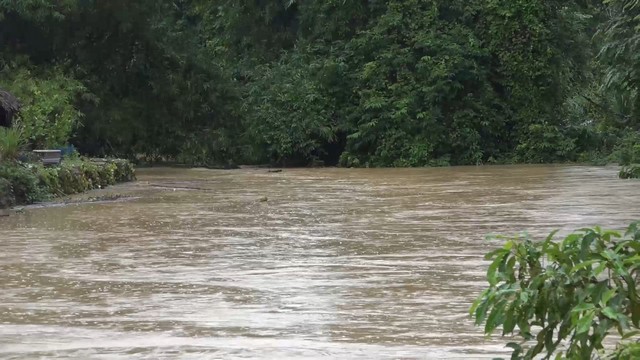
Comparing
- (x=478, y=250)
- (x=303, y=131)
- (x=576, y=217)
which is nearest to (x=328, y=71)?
(x=303, y=131)

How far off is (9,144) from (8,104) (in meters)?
1.32

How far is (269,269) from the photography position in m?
9.55

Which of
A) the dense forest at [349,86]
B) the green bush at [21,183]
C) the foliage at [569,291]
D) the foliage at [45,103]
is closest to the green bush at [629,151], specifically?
the dense forest at [349,86]

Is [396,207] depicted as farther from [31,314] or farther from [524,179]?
[31,314]

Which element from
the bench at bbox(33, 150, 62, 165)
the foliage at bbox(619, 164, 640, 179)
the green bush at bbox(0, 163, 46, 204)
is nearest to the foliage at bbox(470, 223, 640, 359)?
the green bush at bbox(0, 163, 46, 204)

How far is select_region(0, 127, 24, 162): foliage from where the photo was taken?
688 inches

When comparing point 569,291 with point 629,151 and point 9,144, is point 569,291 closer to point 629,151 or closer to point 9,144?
point 9,144

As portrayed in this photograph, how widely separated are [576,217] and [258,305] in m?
6.06

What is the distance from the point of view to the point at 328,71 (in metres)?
29.9

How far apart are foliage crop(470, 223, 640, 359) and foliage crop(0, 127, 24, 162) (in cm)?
1415

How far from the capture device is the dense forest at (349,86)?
28.0 meters

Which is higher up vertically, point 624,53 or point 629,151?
point 624,53

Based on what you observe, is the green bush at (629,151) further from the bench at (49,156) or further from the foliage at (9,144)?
the foliage at (9,144)

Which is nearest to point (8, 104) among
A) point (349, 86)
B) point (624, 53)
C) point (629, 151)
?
point (624, 53)
